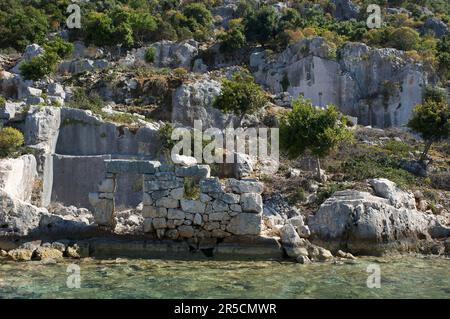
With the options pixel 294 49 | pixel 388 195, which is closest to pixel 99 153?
pixel 388 195

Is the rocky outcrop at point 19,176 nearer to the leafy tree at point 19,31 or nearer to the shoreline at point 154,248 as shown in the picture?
the shoreline at point 154,248

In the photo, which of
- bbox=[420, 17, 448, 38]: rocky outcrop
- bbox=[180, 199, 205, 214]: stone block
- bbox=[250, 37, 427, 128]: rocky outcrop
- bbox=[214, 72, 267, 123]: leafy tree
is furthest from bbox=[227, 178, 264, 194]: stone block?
bbox=[420, 17, 448, 38]: rocky outcrop

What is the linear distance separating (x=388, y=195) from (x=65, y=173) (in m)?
12.0

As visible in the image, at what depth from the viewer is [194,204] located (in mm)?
13938

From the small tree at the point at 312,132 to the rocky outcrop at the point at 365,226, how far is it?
3639 millimetres

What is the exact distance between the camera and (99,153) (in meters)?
21.0

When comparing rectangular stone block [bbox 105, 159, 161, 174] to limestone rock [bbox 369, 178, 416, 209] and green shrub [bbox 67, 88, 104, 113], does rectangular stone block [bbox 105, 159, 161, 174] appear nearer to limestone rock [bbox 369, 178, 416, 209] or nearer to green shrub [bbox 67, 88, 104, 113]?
limestone rock [bbox 369, 178, 416, 209]

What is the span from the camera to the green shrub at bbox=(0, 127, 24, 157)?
17.7m

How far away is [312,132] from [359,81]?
17803 mm

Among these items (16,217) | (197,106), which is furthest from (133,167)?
(197,106)

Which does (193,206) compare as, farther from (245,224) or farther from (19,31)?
(19,31)

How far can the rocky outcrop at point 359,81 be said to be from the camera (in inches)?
1309

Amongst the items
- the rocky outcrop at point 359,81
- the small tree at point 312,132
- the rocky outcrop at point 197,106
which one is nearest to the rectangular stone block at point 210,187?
the small tree at point 312,132

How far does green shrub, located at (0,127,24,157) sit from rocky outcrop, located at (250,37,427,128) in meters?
20.9
